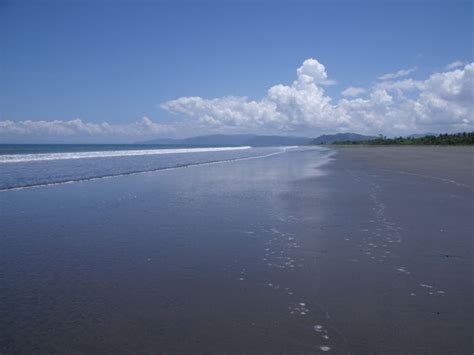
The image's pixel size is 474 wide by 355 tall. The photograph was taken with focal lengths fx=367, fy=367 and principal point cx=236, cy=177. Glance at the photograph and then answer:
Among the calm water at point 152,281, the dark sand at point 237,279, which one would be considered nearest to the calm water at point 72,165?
the dark sand at point 237,279

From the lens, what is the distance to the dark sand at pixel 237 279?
3920mm

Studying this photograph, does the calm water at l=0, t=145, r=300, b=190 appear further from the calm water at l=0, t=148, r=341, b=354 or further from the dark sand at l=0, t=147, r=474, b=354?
the calm water at l=0, t=148, r=341, b=354

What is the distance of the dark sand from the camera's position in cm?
392

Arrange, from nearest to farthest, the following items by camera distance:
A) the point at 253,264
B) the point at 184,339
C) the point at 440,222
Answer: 1. the point at 184,339
2. the point at 253,264
3. the point at 440,222

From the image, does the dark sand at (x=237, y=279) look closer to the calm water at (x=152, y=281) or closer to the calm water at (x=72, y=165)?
the calm water at (x=152, y=281)

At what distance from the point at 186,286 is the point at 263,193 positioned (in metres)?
9.83

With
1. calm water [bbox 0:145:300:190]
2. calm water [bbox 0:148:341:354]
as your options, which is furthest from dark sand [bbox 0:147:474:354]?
calm water [bbox 0:145:300:190]

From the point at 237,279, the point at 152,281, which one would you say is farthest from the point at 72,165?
the point at 237,279

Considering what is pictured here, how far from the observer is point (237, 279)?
5594 mm

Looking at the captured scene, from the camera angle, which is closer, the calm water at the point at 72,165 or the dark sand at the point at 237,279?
the dark sand at the point at 237,279

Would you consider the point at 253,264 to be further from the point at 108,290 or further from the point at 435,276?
the point at 435,276

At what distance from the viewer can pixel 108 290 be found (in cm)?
518

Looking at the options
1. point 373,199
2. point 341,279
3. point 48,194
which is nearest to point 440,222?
point 373,199

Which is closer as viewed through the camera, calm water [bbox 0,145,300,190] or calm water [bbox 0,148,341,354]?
calm water [bbox 0,148,341,354]
